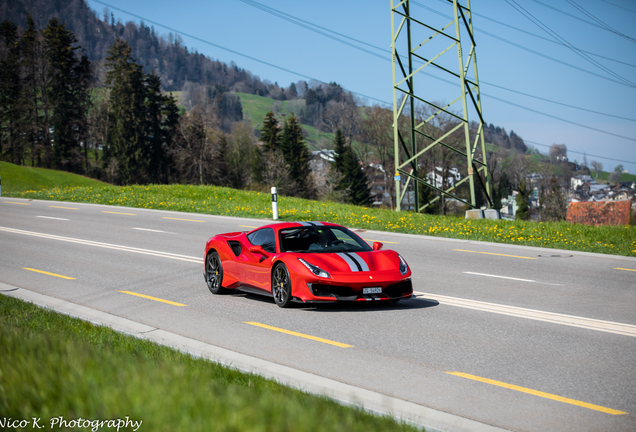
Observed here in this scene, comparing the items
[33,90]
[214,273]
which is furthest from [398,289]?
[33,90]

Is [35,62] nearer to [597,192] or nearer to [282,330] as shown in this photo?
[282,330]

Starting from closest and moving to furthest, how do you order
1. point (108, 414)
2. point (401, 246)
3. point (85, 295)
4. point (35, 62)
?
point (108, 414)
point (85, 295)
point (401, 246)
point (35, 62)

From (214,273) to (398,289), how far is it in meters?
3.51

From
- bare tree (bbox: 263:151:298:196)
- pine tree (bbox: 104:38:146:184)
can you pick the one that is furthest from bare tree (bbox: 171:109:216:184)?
bare tree (bbox: 263:151:298:196)

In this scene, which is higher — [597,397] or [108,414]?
[108,414]

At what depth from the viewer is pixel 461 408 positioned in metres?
4.69

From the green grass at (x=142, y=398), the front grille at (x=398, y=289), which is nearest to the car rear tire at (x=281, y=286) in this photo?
the front grille at (x=398, y=289)

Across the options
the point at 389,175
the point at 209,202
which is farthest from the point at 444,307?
the point at 389,175

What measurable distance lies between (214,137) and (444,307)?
75.1 m

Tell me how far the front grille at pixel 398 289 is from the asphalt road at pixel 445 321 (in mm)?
254

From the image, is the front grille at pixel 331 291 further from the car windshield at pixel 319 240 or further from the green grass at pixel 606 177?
the green grass at pixel 606 177

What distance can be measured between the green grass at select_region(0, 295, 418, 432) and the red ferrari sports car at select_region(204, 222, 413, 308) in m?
3.69

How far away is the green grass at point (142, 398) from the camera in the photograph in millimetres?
2846

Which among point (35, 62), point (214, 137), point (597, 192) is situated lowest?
point (597, 192)
